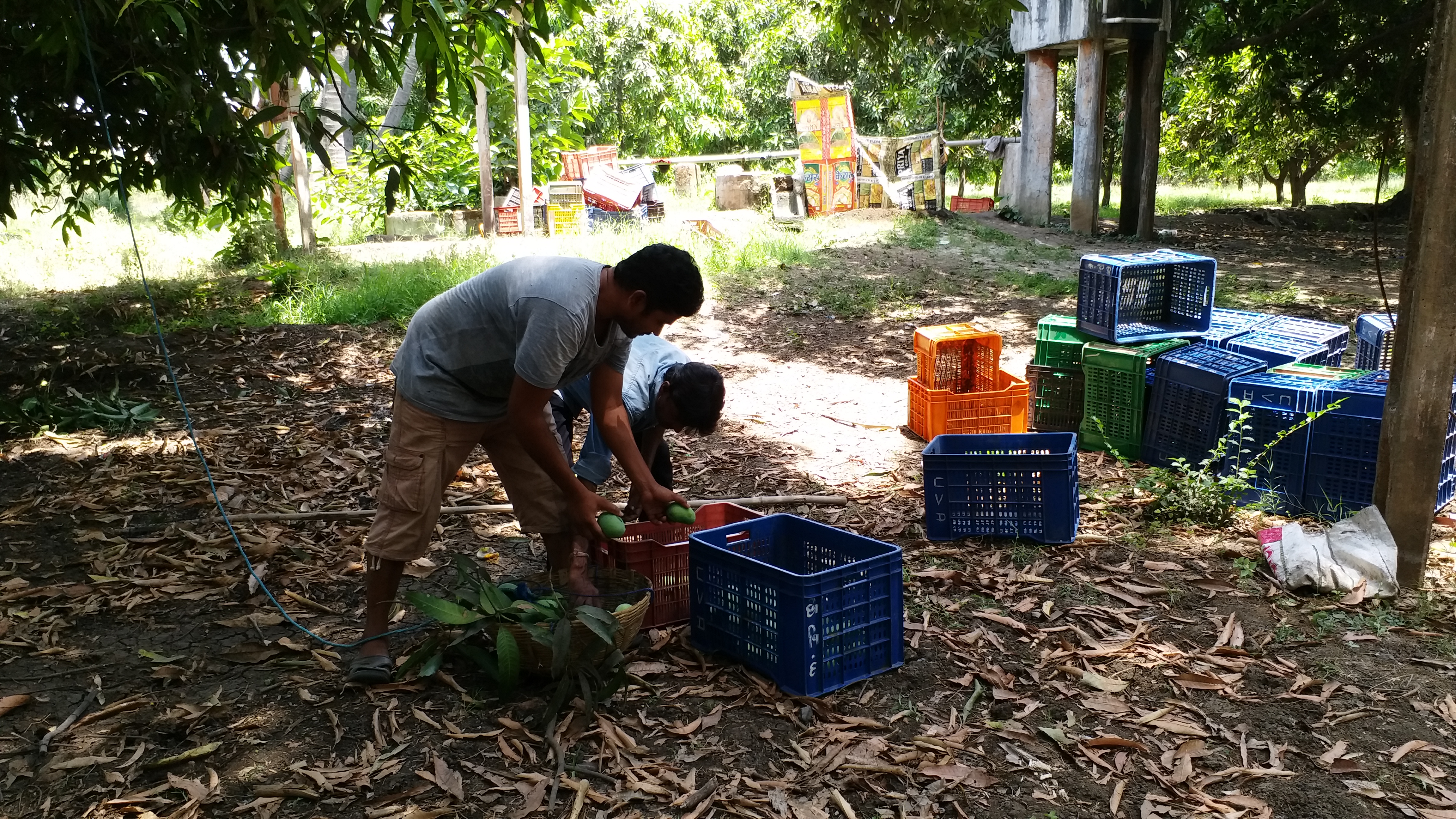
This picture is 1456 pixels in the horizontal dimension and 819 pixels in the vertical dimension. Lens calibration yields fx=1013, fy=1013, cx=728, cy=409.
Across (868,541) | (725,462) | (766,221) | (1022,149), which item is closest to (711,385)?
(868,541)

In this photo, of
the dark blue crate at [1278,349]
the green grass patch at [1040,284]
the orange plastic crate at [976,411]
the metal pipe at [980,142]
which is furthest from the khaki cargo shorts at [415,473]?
the metal pipe at [980,142]

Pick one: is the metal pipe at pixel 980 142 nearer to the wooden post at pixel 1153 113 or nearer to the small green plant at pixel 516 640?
the wooden post at pixel 1153 113

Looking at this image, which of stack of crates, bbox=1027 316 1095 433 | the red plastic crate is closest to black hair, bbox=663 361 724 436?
the red plastic crate

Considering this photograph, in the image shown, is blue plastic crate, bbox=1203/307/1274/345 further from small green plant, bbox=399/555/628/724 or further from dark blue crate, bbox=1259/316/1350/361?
small green plant, bbox=399/555/628/724

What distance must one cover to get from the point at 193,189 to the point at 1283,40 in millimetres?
17035

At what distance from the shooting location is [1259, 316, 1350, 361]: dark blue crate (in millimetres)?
5984

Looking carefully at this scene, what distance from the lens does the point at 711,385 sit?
13.4ft

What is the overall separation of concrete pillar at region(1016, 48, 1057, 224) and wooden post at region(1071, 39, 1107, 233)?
65 cm

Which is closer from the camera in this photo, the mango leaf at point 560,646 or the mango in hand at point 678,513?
the mango leaf at point 560,646

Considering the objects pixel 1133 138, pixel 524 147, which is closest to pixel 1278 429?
pixel 524 147

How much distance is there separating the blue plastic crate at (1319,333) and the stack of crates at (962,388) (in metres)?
1.58

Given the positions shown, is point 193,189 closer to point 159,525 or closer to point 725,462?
point 159,525

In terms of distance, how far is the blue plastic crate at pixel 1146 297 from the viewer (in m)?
6.09

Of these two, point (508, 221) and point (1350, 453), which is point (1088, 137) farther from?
point (1350, 453)
